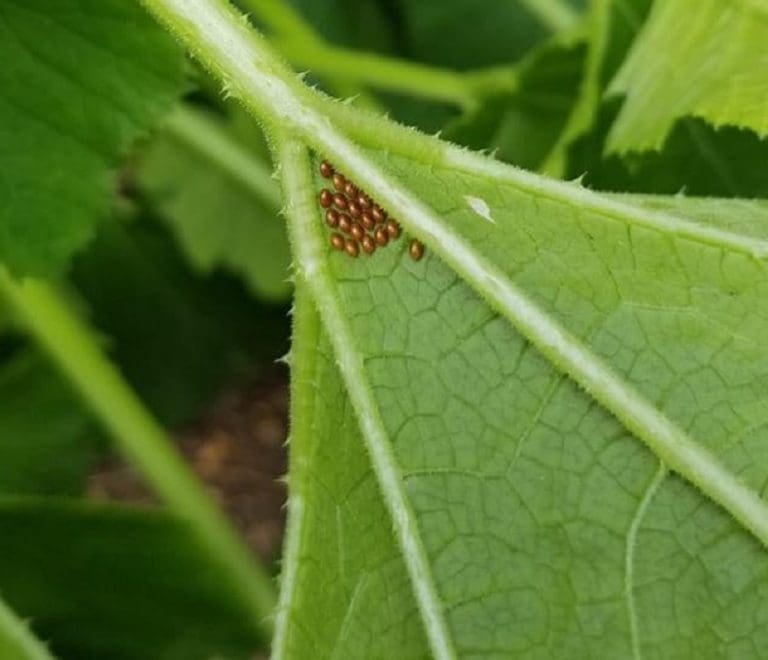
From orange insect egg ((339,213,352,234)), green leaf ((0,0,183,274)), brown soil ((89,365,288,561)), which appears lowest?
orange insect egg ((339,213,352,234))

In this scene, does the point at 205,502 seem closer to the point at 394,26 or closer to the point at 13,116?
the point at 13,116

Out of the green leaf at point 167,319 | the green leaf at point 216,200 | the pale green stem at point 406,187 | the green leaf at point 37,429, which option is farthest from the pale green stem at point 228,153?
the pale green stem at point 406,187

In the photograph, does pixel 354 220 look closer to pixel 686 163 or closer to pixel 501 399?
pixel 501 399

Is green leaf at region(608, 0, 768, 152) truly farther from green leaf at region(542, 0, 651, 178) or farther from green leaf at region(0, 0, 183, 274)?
green leaf at region(0, 0, 183, 274)

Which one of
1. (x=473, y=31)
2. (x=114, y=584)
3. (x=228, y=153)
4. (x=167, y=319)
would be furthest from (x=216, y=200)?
(x=114, y=584)

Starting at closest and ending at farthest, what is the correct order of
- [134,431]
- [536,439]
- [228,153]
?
[536,439]
[134,431]
[228,153]

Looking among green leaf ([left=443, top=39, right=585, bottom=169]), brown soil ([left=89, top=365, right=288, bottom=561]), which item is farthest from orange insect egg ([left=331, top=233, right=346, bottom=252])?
brown soil ([left=89, top=365, right=288, bottom=561])
